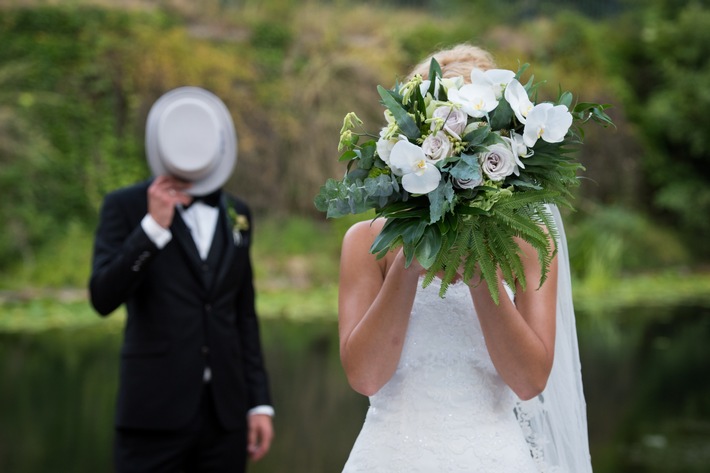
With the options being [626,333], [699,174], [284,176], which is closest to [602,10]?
[699,174]

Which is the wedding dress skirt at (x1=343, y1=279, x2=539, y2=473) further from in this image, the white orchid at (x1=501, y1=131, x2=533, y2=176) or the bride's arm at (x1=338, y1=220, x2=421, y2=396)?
the white orchid at (x1=501, y1=131, x2=533, y2=176)

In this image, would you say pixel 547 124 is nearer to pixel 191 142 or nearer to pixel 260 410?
pixel 191 142

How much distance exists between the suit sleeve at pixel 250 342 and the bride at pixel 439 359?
1.47m

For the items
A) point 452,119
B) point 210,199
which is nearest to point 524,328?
point 452,119

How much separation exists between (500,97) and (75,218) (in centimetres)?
1342

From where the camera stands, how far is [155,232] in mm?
3844

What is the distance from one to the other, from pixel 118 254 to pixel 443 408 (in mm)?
1668

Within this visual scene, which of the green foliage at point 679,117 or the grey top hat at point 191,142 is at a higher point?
the green foliage at point 679,117

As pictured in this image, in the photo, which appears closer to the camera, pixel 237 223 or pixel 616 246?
pixel 237 223

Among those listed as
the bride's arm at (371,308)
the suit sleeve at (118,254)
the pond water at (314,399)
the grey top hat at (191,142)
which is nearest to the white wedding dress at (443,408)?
the bride's arm at (371,308)

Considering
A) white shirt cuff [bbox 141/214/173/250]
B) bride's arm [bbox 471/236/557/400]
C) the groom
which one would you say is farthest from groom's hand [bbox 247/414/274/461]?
bride's arm [bbox 471/236/557/400]

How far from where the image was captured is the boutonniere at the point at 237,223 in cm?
418

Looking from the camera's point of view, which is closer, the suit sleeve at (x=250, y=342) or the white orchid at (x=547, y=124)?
the white orchid at (x=547, y=124)

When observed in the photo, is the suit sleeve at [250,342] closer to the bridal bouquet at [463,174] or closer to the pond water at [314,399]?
the bridal bouquet at [463,174]
